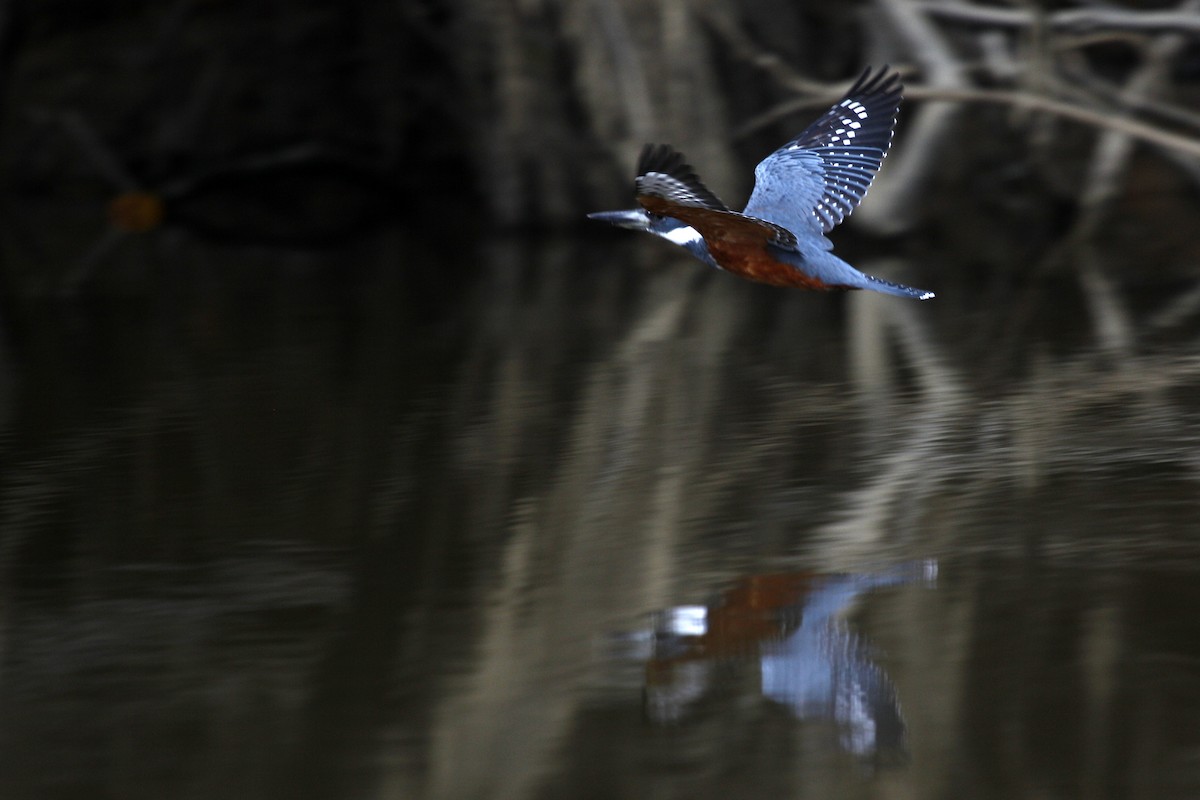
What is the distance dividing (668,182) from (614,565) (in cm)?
96

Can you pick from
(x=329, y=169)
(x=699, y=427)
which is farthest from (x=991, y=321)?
(x=329, y=169)

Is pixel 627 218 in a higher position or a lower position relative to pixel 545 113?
lower

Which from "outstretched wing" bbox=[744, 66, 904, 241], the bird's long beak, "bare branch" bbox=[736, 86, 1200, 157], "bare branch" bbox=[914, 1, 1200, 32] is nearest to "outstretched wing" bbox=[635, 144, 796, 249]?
the bird's long beak

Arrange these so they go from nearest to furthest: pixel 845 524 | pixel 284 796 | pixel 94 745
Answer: pixel 284 796 < pixel 94 745 < pixel 845 524

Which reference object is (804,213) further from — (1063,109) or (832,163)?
(1063,109)

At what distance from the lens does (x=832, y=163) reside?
6363mm

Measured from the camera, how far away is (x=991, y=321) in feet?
26.7

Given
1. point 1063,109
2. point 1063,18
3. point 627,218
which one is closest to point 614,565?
point 627,218

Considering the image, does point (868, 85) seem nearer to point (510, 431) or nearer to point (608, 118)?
point (510, 431)

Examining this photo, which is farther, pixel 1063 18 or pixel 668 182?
pixel 1063 18

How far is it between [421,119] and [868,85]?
13.9 metres

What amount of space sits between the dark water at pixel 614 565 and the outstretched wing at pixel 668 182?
32.1 inches

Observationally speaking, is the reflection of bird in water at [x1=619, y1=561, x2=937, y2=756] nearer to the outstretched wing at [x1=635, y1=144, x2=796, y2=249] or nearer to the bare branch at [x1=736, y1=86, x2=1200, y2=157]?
the outstretched wing at [x1=635, y1=144, x2=796, y2=249]

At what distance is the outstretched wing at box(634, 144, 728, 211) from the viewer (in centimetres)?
450
